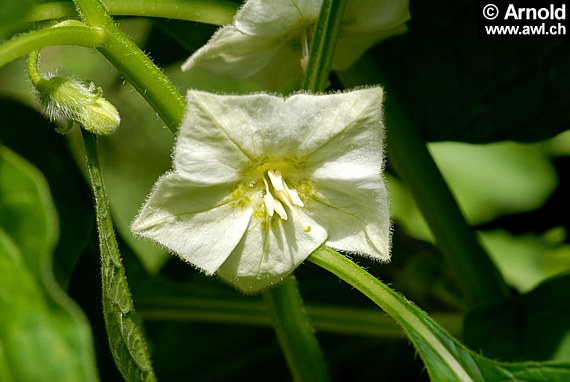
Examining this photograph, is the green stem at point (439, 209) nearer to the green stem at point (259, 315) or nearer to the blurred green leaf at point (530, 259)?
the green stem at point (259, 315)

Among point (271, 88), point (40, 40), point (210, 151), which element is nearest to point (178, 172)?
point (210, 151)

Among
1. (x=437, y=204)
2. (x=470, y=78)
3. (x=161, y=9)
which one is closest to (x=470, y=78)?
(x=470, y=78)

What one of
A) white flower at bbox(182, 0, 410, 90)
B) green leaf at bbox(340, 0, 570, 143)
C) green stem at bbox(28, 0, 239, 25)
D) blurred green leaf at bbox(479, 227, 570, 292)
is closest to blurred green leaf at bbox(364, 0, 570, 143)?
green leaf at bbox(340, 0, 570, 143)

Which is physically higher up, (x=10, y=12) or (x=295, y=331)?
(x=10, y=12)

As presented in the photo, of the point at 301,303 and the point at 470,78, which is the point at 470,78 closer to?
the point at 470,78

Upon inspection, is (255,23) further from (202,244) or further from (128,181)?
(128,181)

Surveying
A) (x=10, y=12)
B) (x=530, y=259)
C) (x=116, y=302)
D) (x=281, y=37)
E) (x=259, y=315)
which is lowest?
(x=530, y=259)
